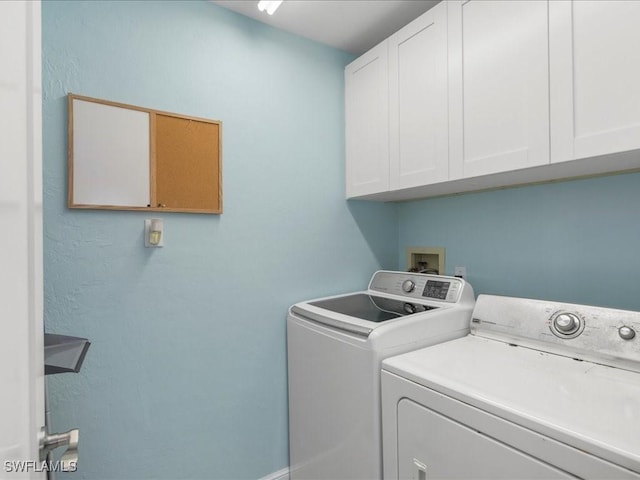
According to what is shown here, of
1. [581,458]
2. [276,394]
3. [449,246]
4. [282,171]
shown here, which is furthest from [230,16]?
[581,458]

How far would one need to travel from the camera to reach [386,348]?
125 centimetres

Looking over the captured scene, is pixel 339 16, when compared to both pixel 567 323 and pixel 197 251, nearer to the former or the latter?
pixel 197 251

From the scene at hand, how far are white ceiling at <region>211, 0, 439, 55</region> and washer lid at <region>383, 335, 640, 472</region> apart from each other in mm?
1698

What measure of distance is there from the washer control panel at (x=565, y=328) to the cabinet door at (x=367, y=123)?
0.83 m

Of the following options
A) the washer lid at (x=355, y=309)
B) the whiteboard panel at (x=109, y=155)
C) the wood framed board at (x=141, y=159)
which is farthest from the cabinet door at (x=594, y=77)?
the whiteboard panel at (x=109, y=155)

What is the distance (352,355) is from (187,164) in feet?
3.78

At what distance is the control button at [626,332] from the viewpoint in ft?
3.49

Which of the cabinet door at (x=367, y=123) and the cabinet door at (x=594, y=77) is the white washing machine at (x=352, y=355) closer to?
the cabinet door at (x=367, y=123)

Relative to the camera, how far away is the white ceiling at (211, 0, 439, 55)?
64.9 inches

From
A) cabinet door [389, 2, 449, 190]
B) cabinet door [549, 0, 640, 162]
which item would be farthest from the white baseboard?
cabinet door [549, 0, 640, 162]

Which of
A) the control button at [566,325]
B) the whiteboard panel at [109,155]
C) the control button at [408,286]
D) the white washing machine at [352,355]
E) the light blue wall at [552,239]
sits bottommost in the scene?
the white washing machine at [352,355]

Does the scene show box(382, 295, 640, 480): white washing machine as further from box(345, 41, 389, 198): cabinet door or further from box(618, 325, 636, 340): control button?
box(345, 41, 389, 198): cabinet door

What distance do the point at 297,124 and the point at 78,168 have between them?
1.10 meters

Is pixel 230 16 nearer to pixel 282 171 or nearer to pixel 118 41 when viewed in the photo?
pixel 118 41
